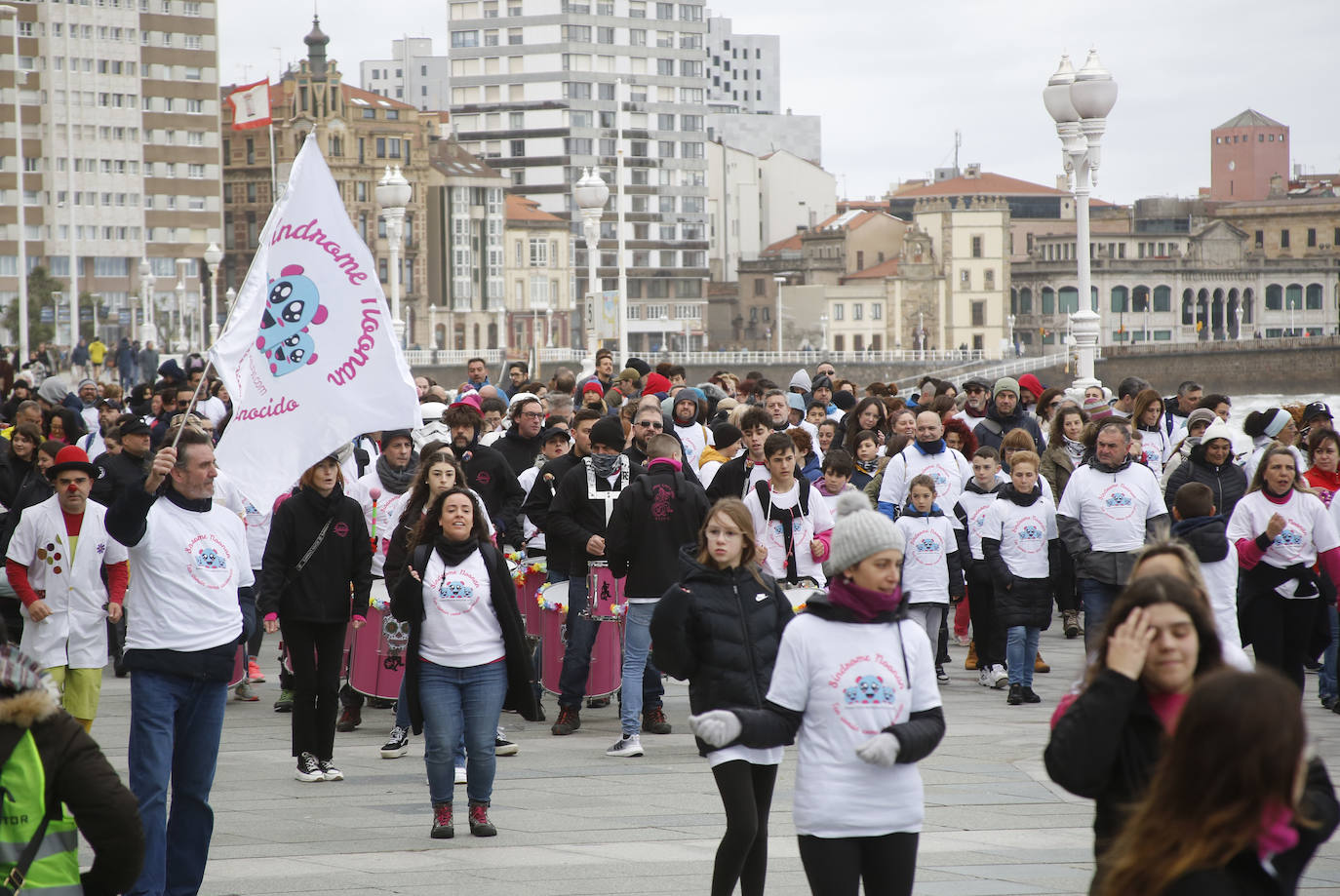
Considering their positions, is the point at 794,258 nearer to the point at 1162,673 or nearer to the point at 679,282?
the point at 679,282

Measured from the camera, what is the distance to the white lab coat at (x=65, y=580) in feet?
25.3

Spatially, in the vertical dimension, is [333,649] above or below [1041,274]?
below

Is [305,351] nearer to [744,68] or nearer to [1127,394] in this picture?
[1127,394]

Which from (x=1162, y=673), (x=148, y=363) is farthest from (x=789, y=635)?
(x=148, y=363)

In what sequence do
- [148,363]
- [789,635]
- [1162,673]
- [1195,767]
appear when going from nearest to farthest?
[1195,767] < [1162,673] < [789,635] < [148,363]

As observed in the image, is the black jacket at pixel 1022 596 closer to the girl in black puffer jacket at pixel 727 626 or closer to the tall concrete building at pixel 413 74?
the girl in black puffer jacket at pixel 727 626

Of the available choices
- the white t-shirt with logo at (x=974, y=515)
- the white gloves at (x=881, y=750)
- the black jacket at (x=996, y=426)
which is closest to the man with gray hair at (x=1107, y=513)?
the white t-shirt with logo at (x=974, y=515)

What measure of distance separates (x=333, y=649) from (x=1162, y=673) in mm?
5456

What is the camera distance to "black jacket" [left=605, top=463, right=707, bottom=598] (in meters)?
8.95

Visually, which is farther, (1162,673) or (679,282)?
(679,282)

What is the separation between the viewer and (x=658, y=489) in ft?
29.5

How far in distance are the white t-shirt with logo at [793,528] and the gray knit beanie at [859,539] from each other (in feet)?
14.5

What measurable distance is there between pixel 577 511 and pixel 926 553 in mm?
2322

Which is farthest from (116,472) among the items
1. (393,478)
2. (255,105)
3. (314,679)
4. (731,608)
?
(255,105)
